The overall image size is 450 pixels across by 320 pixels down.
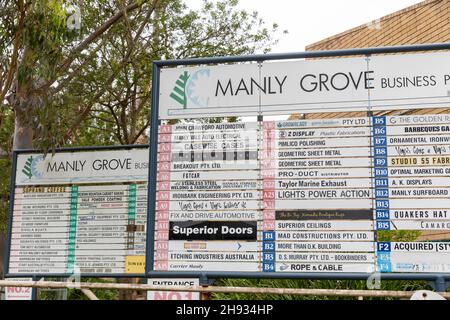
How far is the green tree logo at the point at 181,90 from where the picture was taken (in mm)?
7223

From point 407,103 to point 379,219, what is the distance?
4.20ft

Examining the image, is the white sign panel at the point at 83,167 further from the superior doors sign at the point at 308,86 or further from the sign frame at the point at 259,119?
the superior doors sign at the point at 308,86

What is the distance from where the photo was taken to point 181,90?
23.8ft

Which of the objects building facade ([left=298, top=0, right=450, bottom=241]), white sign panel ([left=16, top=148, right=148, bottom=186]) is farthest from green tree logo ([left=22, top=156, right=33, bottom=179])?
building facade ([left=298, top=0, right=450, bottom=241])

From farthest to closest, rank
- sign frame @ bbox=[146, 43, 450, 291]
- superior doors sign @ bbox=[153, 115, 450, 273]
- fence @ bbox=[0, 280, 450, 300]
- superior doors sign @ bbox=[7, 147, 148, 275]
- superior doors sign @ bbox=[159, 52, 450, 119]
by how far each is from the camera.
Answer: superior doors sign @ bbox=[7, 147, 148, 275], superior doors sign @ bbox=[159, 52, 450, 119], superior doors sign @ bbox=[153, 115, 450, 273], sign frame @ bbox=[146, 43, 450, 291], fence @ bbox=[0, 280, 450, 300]

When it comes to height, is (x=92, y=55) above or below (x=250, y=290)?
above

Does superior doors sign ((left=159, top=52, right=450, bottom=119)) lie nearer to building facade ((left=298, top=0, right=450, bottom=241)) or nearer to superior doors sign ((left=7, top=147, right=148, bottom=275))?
superior doors sign ((left=7, top=147, right=148, bottom=275))

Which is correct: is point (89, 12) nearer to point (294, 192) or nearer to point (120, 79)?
point (120, 79)

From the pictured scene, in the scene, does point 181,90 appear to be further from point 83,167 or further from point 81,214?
point 81,214

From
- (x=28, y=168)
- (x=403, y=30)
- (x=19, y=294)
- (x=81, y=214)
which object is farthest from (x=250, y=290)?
(x=403, y=30)

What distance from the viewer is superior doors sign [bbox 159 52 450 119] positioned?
6.63m

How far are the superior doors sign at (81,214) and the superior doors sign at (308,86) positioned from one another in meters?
2.11

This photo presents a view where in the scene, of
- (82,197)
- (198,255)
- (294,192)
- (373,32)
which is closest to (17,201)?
(82,197)

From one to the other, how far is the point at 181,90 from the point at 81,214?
295cm
